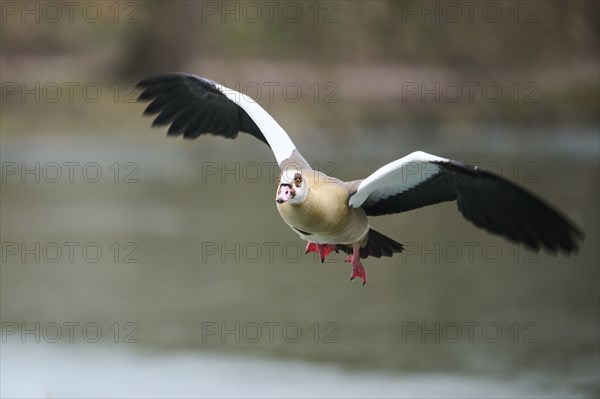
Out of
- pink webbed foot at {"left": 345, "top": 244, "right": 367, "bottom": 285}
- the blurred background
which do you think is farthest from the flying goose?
the blurred background

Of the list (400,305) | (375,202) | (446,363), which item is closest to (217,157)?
(400,305)

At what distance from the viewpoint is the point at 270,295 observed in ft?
38.7

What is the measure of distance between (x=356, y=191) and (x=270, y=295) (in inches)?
184

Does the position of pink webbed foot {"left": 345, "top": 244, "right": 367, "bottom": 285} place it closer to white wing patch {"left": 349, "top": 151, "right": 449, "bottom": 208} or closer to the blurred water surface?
white wing patch {"left": 349, "top": 151, "right": 449, "bottom": 208}

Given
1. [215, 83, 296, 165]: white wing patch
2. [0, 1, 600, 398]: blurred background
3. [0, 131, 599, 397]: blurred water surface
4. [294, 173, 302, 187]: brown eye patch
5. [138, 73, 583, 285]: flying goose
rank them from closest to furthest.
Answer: [138, 73, 583, 285]: flying goose < [294, 173, 302, 187]: brown eye patch < [215, 83, 296, 165]: white wing patch < [0, 131, 599, 397]: blurred water surface < [0, 1, 600, 398]: blurred background

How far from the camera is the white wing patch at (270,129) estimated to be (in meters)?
7.61

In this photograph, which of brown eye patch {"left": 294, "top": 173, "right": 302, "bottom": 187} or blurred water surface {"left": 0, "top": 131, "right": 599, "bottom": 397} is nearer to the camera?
brown eye patch {"left": 294, "top": 173, "right": 302, "bottom": 187}

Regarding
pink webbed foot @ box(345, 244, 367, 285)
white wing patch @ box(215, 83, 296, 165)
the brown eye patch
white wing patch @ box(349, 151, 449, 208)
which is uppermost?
white wing patch @ box(215, 83, 296, 165)

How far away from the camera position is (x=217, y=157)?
19.2m

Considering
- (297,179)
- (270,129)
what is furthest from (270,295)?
(297,179)

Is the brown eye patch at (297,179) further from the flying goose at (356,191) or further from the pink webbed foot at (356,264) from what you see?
the pink webbed foot at (356,264)

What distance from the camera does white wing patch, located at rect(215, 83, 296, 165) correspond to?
7.61 meters

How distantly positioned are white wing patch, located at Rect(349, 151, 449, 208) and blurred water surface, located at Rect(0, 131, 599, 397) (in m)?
2.41

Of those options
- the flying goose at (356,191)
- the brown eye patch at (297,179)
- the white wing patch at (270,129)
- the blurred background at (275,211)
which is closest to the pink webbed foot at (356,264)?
the flying goose at (356,191)
